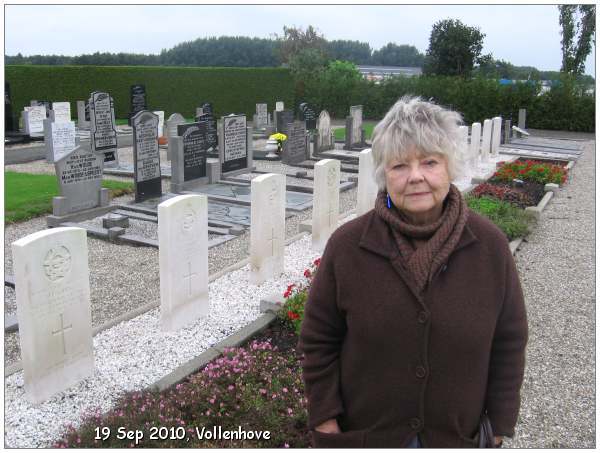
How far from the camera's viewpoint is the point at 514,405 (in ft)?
7.55

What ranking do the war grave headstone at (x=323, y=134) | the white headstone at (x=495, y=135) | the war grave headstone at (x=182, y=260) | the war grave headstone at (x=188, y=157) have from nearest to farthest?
the war grave headstone at (x=182, y=260)
the war grave headstone at (x=188, y=157)
the war grave headstone at (x=323, y=134)
the white headstone at (x=495, y=135)

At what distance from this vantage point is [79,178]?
379 inches

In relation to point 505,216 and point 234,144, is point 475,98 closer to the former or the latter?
point 234,144

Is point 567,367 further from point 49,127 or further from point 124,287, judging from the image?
point 49,127

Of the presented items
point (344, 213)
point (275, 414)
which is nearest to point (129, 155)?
point (344, 213)

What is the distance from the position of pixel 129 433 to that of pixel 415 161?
2494 mm

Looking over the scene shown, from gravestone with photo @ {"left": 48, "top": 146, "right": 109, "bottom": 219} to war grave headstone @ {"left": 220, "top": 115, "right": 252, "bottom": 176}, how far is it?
3.94m

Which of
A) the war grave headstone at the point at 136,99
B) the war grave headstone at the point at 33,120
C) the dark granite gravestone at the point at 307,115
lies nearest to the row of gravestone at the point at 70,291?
the war grave headstone at the point at 136,99

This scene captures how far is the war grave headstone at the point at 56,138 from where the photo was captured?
15477mm

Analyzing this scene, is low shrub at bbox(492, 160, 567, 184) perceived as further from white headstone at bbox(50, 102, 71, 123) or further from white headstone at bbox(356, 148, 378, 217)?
white headstone at bbox(50, 102, 71, 123)

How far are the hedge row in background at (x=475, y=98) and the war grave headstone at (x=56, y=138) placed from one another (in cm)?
1880

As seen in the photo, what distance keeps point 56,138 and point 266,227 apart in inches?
437

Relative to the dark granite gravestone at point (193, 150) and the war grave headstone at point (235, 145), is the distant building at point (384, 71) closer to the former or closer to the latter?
the war grave headstone at point (235, 145)

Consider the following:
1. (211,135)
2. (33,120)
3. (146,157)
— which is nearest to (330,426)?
(146,157)
